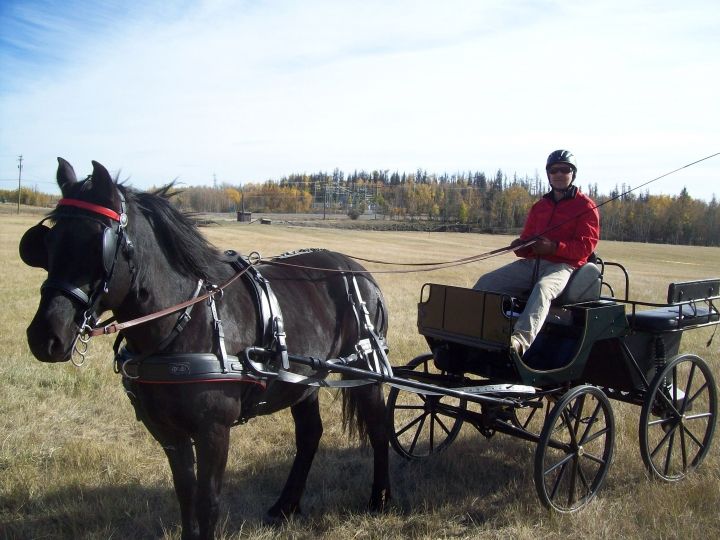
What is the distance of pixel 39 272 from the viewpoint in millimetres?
18406

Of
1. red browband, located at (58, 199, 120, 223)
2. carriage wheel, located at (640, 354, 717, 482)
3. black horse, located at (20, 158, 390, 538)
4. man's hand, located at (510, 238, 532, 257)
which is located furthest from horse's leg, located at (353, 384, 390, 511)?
red browband, located at (58, 199, 120, 223)

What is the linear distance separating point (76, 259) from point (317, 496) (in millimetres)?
2913

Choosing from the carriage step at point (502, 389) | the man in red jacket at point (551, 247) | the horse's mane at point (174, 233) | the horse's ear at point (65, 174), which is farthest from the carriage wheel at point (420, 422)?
the horse's ear at point (65, 174)

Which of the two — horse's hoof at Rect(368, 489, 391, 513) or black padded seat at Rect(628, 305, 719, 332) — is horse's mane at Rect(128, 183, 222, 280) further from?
black padded seat at Rect(628, 305, 719, 332)

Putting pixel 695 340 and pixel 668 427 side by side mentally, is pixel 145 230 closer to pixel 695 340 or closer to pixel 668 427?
pixel 668 427

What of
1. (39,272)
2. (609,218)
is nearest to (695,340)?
(39,272)

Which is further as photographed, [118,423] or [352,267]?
[118,423]

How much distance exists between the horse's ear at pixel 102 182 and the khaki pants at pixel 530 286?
117 inches

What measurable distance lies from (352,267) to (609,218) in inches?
3817

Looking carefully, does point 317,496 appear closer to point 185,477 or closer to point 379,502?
point 379,502

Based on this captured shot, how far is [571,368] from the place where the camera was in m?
4.77

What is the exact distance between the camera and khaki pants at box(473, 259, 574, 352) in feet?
15.2

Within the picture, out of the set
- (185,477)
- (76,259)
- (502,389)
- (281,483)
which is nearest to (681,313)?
(502,389)

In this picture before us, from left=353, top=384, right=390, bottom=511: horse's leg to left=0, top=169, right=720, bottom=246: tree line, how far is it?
Result: 142 ft
